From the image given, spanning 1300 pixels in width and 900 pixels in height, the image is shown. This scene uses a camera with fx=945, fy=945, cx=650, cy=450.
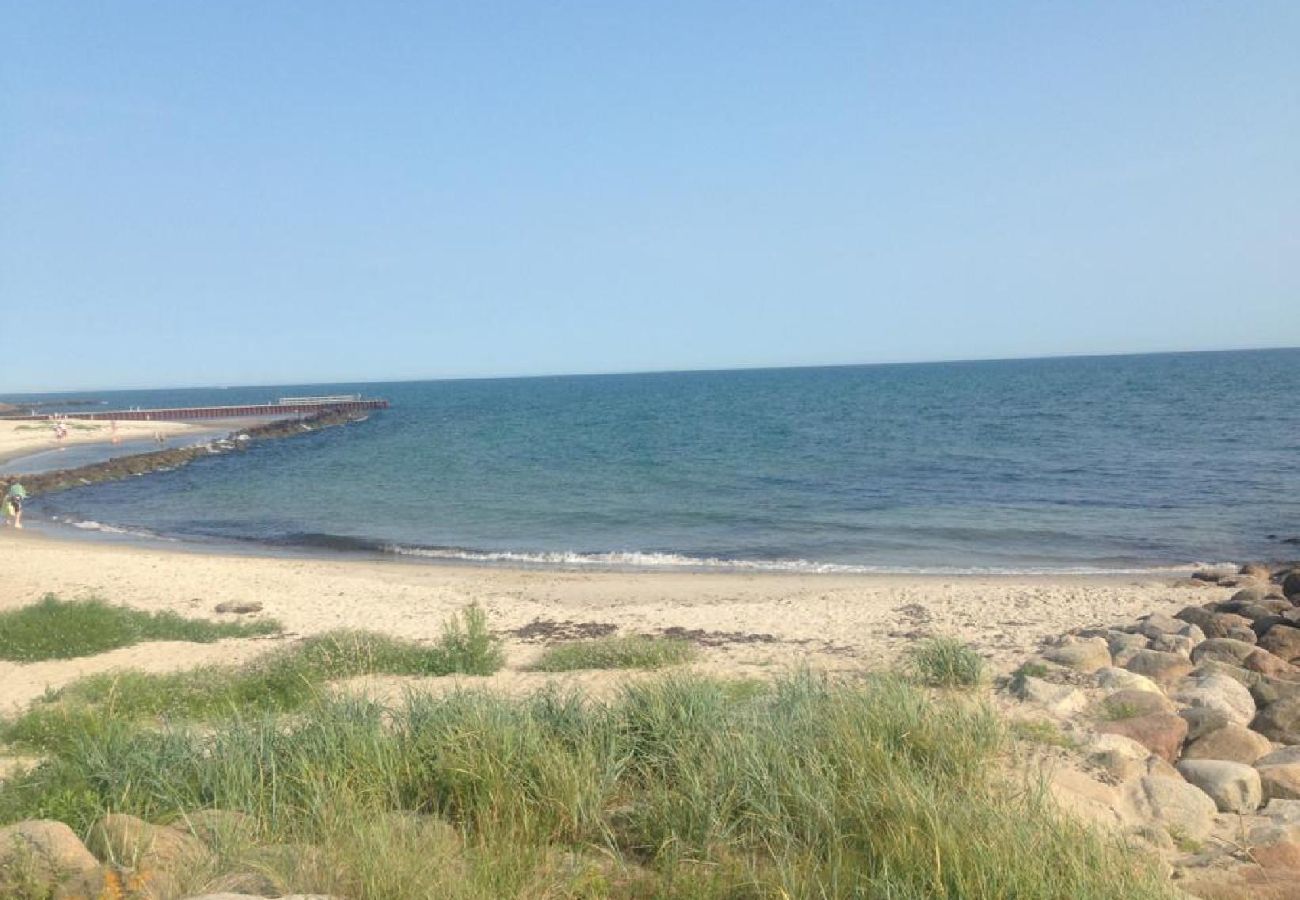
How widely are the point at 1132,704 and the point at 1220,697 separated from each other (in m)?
1.33

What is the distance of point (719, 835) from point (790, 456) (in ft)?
119

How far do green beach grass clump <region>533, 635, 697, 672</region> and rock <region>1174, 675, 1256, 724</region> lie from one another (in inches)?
192

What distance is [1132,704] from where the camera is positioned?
7.63 m

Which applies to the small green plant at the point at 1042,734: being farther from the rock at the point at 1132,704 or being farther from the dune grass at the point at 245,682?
the dune grass at the point at 245,682

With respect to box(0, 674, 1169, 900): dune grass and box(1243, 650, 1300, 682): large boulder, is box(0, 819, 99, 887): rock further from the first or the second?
box(1243, 650, 1300, 682): large boulder

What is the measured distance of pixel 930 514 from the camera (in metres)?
25.6

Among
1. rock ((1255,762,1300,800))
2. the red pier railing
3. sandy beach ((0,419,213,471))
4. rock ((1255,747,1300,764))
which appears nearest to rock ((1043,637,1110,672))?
rock ((1255,747,1300,764))

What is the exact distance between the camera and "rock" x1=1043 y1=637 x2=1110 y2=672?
9469 mm

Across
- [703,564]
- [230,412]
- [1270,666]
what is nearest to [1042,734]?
[1270,666]

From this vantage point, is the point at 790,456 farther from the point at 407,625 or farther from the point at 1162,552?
the point at 407,625

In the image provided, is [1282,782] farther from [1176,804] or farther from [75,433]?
[75,433]

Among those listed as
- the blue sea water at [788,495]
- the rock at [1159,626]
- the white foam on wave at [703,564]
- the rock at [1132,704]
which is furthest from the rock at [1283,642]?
the blue sea water at [788,495]

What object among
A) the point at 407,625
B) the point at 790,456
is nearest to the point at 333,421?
the point at 790,456

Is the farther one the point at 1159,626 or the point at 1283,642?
the point at 1159,626
